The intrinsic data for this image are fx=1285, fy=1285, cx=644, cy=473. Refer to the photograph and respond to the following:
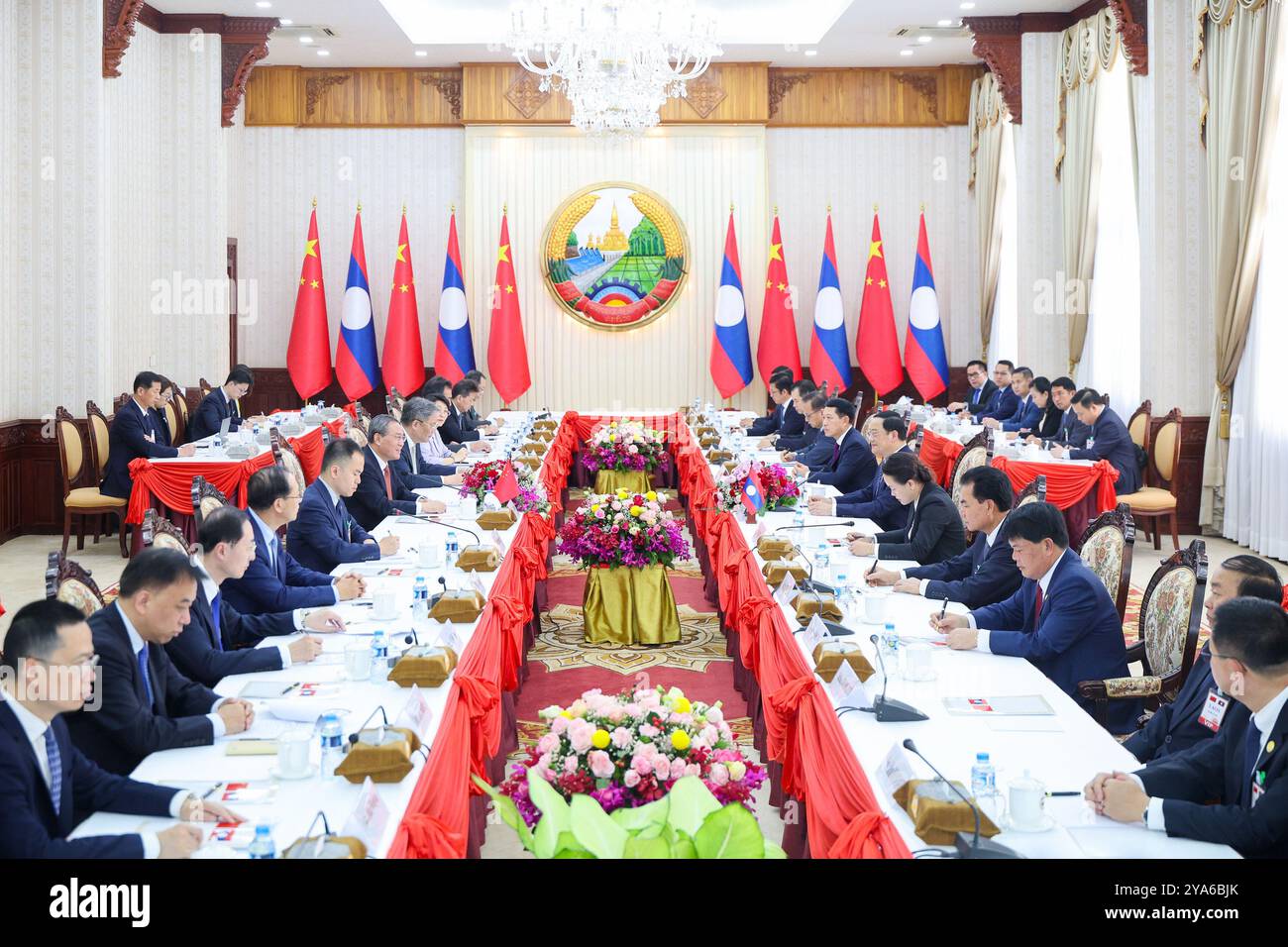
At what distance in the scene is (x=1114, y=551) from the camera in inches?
186

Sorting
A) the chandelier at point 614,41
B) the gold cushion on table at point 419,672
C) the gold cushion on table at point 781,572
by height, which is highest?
the chandelier at point 614,41

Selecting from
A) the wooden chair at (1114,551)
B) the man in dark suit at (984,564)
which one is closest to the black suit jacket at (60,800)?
the man in dark suit at (984,564)

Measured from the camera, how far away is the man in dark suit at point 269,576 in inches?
175

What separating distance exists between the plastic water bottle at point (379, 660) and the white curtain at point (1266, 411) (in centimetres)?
665

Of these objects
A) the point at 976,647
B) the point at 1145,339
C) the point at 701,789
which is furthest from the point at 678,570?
the point at 701,789

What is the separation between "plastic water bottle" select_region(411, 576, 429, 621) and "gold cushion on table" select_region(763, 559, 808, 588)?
1.34 metres

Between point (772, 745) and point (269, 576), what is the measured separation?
6.20 ft

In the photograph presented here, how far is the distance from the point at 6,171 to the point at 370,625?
21.7 ft

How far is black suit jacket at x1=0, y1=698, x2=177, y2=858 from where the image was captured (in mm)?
2277

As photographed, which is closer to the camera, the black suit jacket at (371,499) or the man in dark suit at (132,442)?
the black suit jacket at (371,499)

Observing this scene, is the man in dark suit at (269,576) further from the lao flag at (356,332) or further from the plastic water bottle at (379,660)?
the lao flag at (356,332)

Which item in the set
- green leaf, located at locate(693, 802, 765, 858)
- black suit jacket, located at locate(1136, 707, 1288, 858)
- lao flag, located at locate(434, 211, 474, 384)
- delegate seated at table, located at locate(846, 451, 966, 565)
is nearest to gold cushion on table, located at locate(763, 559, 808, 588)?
delegate seated at table, located at locate(846, 451, 966, 565)

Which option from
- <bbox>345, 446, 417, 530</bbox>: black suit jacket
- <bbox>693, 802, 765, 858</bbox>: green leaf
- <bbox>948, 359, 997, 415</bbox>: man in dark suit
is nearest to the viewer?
<bbox>693, 802, 765, 858</bbox>: green leaf

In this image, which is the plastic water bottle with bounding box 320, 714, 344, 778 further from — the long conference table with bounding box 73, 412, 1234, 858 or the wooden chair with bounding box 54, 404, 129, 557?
the wooden chair with bounding box 54, 404, 129, 557
